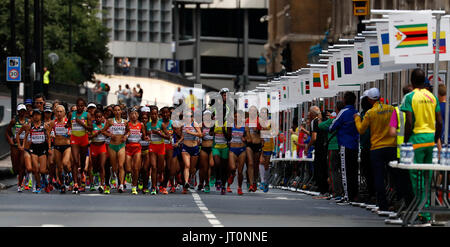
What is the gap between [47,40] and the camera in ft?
311

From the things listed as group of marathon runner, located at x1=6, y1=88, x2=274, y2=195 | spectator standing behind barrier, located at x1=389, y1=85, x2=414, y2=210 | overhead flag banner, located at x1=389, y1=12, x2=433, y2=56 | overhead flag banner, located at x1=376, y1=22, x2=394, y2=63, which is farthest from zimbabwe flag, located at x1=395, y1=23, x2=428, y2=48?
group of marathon runner, located at x1=6, y1=88, x2=274, y2=195

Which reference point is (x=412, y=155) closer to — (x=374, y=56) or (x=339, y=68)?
(x=374, y=56)

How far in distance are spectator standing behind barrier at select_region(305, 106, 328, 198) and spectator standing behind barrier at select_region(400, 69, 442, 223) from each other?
988cm

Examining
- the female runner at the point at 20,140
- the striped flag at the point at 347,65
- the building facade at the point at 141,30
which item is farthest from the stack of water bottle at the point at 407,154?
the building facade at the point at 141,30

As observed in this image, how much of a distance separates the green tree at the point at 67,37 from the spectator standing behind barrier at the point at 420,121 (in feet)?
228

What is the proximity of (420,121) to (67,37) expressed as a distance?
78.1m

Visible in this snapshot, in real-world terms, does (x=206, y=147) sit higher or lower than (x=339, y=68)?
lower

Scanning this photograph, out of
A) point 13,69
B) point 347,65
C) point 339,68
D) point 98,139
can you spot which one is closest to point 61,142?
point 98,139

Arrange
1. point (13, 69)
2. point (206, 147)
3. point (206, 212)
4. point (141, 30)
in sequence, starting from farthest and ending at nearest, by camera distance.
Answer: point (141, 30)
point (13, 69)
point (206, 147)
point (206, 212)

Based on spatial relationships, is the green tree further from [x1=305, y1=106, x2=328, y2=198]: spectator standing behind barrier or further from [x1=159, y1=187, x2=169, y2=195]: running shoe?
[x1=305, y1=106, x2=328, y2=198]: spectator standing behind barrier

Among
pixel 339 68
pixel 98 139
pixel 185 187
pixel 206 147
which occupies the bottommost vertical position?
pixel 185 187

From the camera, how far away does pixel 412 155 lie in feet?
63.6
